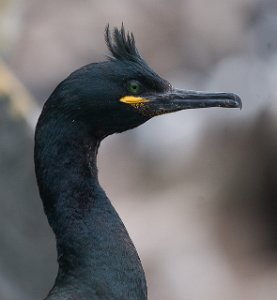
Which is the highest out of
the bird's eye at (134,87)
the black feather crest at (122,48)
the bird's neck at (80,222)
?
the black feather crest at (122,48)

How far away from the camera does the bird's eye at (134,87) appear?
151 inches

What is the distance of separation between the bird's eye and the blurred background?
1.93 metres

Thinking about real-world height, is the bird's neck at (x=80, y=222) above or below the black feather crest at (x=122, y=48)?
below

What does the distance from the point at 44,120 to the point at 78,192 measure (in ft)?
0.93

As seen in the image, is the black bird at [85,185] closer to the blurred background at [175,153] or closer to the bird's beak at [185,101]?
the bird's beak at [185,101]

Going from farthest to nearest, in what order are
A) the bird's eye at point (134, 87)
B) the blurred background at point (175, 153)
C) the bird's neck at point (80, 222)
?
the blurred background at point (175, 153) < the bird's eye at point (134, 87) < the bird's neck at point (80, 222)

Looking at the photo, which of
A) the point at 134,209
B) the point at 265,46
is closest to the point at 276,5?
the point at 265,46

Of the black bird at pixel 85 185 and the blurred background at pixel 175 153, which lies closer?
the black bird at pixel 85 185

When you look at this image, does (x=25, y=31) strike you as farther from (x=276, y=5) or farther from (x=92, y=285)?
(x=92, y=285)

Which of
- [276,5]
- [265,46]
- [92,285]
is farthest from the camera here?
[276,5]

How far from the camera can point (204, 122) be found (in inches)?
291

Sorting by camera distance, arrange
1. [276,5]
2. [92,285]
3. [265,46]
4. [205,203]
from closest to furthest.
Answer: [92,285], [205,203], [265,46], [276,5]

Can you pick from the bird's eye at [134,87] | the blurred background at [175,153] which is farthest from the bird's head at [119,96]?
the blurred background at [175,153]

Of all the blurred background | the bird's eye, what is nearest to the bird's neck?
the bird's eye
